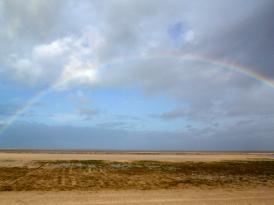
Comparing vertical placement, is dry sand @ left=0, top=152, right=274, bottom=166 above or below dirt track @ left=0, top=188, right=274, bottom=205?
above

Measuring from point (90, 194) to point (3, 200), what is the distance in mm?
4170

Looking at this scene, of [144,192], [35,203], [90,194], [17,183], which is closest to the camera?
[35,203]

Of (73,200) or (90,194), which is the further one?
(90,194)

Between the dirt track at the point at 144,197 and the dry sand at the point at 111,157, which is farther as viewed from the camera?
the dry sand at the point at 111,157

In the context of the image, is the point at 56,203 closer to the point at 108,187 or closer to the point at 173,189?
the point at 108,187

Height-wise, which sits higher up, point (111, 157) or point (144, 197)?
point (111, 157)

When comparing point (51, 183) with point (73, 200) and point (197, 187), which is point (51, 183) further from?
point (197, 187)

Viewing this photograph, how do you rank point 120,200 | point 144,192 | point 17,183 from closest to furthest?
point 120,200 → point 144,192 → point 17,183

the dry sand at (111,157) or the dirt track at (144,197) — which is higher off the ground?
the dry sand at (111,157)

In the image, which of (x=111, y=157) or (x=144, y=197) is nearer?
(x=144, y=197)

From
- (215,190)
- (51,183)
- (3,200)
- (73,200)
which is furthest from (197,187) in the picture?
(3,200)

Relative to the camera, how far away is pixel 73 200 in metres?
11.9

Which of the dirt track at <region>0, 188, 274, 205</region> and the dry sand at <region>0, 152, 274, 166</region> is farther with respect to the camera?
the dry sand at <region>0, 152, 274, 166</region>

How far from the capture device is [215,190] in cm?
1559
